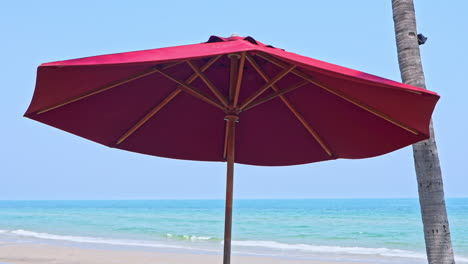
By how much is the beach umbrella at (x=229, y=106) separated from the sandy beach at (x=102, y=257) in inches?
399

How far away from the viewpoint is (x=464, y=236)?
25.0m

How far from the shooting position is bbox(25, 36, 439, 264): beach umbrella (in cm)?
272

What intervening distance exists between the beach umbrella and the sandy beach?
1014 centimetres

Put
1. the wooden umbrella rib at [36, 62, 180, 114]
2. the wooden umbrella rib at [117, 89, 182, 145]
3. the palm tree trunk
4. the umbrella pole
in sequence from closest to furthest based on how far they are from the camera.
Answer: the wooden umbrella rib at [36, 62, 180, 114] → the umbrella pole → the wooden umbrella rib at [117, 89, 182, 145] → the palm tree trunk

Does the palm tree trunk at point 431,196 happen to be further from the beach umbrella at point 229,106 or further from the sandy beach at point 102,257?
the sandy beach at point 102,257

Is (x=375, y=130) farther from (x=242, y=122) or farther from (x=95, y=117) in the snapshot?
(x=95, y=117)

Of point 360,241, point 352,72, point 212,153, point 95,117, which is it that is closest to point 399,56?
point 212,153

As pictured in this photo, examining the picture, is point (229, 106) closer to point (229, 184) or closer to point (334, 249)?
point (229, 184)

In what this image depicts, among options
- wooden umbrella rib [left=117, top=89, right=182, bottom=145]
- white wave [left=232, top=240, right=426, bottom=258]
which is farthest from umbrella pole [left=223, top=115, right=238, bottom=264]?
white wave [left=232, top=240, right=426, bottom=258]

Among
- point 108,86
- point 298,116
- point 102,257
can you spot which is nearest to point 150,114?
point 108,86

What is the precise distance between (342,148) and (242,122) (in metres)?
0.82

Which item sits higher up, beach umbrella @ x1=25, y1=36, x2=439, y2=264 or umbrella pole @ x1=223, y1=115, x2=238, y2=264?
beach umbrella @ x1=25, y1=36, x2=439, y2=264

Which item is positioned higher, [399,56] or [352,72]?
[399,56]

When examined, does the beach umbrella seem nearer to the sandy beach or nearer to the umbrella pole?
the umbrella pole
